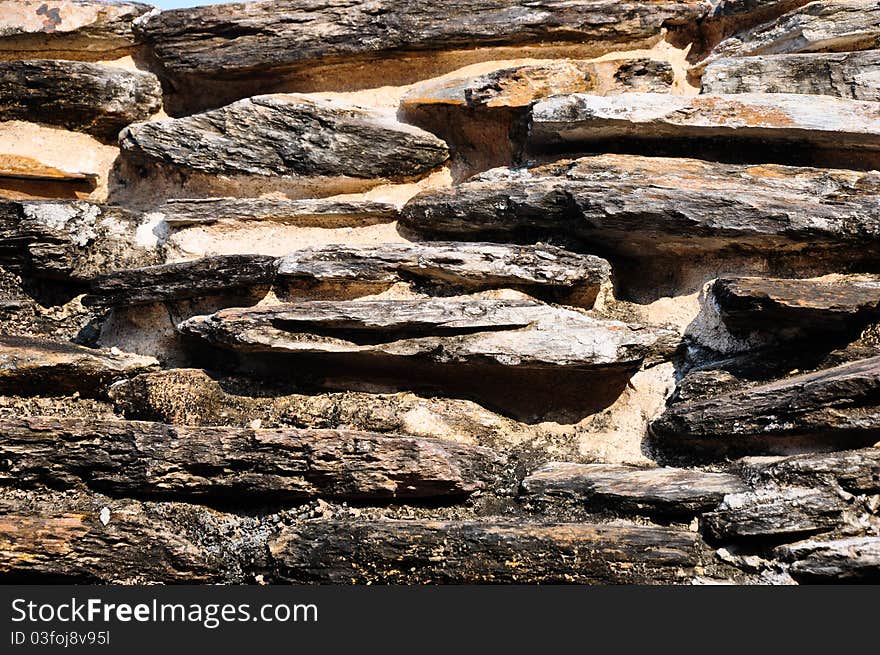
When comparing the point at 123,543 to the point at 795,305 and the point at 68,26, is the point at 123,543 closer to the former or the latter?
the point at 795,305

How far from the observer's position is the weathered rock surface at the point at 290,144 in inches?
307

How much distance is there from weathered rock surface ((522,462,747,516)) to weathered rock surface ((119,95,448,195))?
9.40 feet

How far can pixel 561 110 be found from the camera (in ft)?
24.3

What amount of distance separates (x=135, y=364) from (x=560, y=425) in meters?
2.90

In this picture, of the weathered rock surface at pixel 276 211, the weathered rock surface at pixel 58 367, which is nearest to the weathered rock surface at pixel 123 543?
the weathered rock surface at pixel 58 367

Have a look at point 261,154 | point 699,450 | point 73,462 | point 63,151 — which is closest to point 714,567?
point 699,450

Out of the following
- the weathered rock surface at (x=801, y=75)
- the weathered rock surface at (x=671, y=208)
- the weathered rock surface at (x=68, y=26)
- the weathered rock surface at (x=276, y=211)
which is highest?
the weathered rock surface at (x=68, y=26)

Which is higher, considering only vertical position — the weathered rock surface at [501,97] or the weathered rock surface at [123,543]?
the weathered rock surface at [501,97]

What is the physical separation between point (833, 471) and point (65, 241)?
17.5 feet

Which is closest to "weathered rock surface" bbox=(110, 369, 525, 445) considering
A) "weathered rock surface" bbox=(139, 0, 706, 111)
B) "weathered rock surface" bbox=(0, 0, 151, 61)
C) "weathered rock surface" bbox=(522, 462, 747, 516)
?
"weathered rock surface" bbox=(522, 462, 747, 516)

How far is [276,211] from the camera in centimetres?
763

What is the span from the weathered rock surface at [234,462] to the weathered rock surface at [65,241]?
58.5 inches

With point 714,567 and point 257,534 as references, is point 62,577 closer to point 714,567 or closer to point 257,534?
point 257,534

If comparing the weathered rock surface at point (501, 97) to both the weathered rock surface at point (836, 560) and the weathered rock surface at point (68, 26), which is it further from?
the weathered rock surface at point (836, 560)
